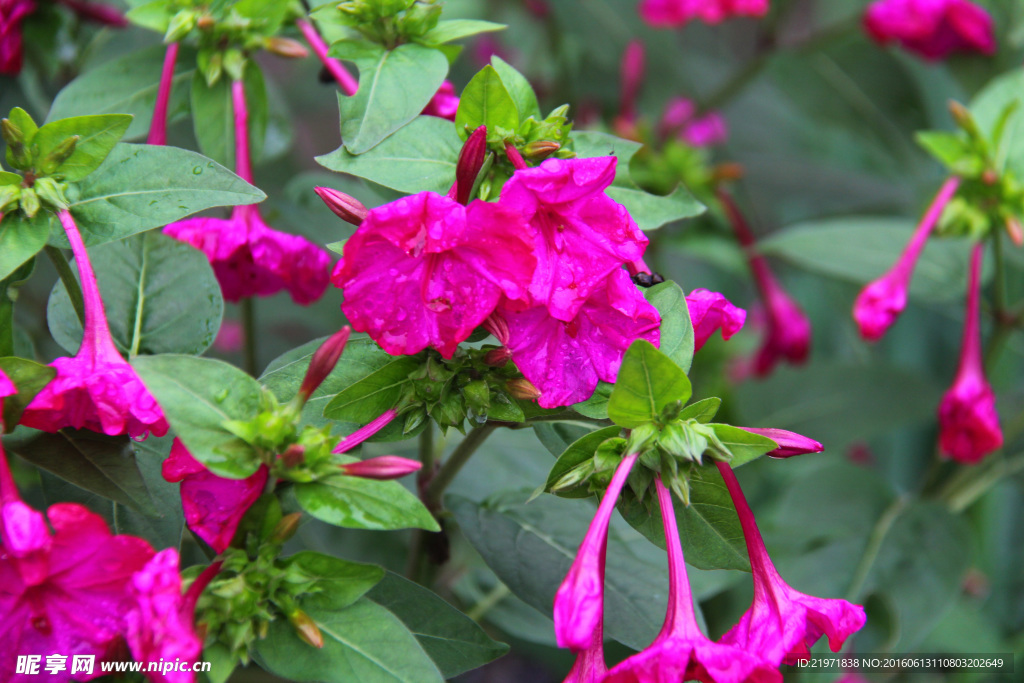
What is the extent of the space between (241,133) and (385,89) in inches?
7.5

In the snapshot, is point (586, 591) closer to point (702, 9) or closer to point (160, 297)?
point (160, 297)

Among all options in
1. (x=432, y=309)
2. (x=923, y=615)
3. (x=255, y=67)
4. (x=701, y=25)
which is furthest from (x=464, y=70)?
(x=923, y=615)

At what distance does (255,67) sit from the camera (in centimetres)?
83

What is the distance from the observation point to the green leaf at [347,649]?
1.85 ft

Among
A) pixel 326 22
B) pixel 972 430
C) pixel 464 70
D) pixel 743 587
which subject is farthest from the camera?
pixel 464 70

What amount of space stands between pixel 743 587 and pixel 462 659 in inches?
31.4

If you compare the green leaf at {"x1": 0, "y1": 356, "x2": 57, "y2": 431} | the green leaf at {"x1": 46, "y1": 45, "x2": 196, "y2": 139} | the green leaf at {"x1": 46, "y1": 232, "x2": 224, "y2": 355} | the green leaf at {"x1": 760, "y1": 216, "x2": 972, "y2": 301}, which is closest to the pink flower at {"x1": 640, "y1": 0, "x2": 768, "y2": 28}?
the green leaf at {"x1": 760, "y1": 216, "x2": 972, "y2": 301}

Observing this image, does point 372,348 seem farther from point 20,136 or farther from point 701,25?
point 701,25

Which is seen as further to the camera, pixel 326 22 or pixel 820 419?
pixel 820 419

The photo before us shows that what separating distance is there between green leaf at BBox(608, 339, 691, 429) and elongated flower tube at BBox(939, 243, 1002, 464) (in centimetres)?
67

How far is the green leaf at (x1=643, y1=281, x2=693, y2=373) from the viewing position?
2.06 feet

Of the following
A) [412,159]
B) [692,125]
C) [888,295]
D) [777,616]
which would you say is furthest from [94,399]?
[692,125]

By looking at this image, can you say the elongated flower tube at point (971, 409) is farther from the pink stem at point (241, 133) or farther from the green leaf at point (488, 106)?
the pink stem at point (241, 133)

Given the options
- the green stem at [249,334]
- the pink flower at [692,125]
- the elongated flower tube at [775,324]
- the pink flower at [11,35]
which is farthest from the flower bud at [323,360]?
the pink flower at [692,125]
